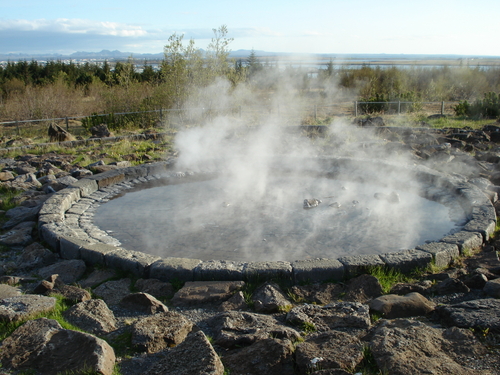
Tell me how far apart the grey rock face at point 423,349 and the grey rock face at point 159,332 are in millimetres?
1372

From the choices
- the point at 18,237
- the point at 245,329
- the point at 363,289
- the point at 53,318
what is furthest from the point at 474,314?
the point at 18,237

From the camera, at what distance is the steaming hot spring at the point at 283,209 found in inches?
200

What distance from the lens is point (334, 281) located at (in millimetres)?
4141

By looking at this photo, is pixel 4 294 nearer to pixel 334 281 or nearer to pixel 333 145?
pixel 334 281

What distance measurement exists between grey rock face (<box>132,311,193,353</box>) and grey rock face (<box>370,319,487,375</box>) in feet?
4.50

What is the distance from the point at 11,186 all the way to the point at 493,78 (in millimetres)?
26942

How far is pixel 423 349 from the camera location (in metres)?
2.77

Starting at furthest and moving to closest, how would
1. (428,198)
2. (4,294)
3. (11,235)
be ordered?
(428,198) → (11,235) → (4,294)

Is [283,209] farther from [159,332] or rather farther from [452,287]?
[159,332]

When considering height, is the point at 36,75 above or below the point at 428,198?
above

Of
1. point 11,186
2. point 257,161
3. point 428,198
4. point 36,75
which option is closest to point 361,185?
point 428,198

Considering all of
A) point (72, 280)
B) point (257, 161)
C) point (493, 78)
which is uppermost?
point (493, 78)

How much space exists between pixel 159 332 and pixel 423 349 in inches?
71.6

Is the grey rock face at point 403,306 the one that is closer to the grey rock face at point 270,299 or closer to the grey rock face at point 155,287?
the grey rock face at point 270,299
